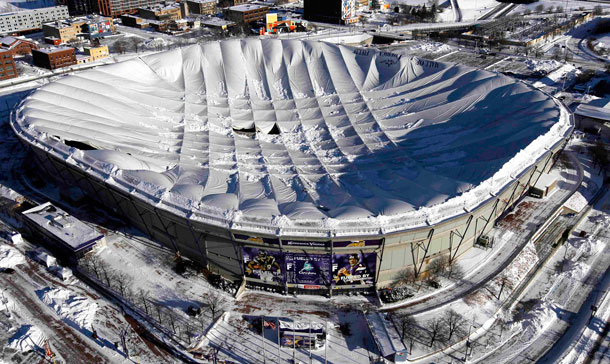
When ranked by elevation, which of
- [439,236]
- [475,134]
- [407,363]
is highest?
[475,134]

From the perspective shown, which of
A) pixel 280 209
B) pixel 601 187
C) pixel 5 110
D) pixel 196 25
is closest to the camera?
pixel 280 209

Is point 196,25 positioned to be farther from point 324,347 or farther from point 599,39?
point 324,347

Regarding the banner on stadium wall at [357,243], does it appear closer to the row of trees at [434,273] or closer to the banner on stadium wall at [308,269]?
the banner on stadium wall at [308,269]

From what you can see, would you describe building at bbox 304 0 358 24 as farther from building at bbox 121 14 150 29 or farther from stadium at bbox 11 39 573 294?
stadium at bbox 11 39 573 294

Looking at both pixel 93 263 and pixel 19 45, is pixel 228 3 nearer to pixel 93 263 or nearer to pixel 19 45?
pixel 19 45

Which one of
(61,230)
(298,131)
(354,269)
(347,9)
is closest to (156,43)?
(347,9)

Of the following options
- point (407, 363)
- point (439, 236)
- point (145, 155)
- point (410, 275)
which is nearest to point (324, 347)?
point (407, 363)

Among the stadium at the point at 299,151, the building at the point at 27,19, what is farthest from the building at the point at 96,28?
the stadium at the point at 299,151

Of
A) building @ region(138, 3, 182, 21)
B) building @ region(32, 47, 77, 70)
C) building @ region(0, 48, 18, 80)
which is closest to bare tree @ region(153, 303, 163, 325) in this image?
building @ region(0, 48, 18, 80)
